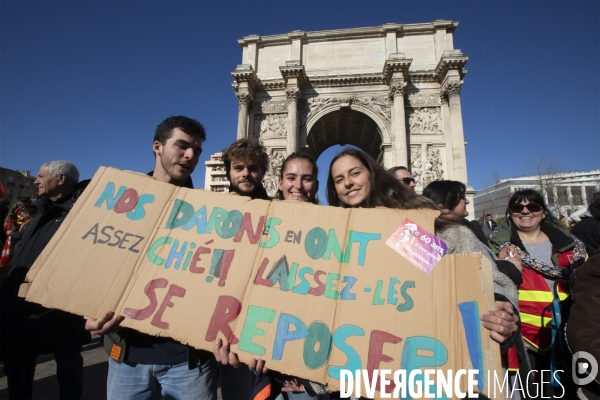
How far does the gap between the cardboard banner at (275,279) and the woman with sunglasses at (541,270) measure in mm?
1641

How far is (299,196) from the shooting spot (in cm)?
247

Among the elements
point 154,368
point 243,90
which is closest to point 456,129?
point 243,90

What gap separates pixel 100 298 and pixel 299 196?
5.00 feet

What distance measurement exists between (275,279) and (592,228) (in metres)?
4.10

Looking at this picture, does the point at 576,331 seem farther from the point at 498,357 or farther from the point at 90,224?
the point at 90,224

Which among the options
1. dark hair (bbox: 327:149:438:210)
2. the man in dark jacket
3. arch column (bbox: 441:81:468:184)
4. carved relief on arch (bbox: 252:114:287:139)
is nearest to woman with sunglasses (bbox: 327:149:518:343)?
dark hair (bbox: 327:149:438:210)

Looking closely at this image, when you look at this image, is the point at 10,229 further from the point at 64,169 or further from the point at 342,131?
the point at 342,131

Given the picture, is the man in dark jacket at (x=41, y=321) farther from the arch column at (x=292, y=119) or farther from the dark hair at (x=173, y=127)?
the arch column at (x=292, y=119)

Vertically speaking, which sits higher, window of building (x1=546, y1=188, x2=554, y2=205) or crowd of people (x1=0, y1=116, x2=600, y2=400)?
window of building (x1=546, y1=188, x2=554, y2=205)

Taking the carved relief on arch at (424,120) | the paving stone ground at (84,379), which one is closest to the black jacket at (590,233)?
the paving stone ground at (84,379)

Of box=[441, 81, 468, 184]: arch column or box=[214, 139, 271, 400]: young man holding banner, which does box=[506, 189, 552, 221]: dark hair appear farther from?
box=[441, 81, 468, 184]: arch column

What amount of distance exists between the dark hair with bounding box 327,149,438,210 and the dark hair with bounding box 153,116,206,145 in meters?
1.05

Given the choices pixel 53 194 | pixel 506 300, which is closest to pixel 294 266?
pixel 506 300

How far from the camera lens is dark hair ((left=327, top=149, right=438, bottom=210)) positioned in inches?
69.1
